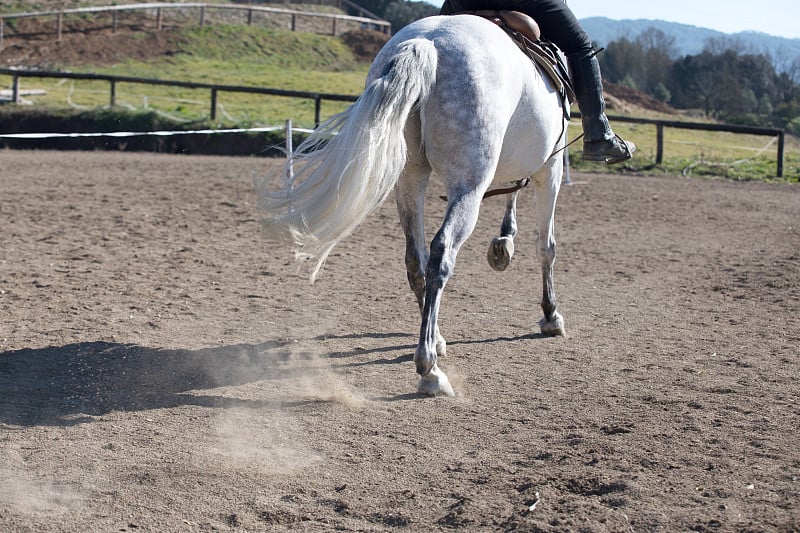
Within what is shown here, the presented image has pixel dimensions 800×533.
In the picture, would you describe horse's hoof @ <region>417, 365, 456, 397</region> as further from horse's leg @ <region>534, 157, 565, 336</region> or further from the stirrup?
the stirrup

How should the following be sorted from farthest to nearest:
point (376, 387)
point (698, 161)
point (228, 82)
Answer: point (228, 82) < point (698, 161) < point (376, 387)

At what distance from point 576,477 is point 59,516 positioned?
7.41 ft

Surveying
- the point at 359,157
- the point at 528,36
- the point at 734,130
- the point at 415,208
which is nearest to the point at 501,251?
the point at 415,208

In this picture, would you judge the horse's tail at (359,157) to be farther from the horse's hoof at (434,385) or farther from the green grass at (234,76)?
the green grass at (234,76)

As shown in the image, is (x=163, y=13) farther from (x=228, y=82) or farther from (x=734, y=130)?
(x=734, y=130)

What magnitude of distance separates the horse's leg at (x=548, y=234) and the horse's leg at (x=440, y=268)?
5.12 feet

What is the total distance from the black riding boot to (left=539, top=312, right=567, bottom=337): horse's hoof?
1.30 m

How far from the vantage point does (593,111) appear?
6.56 m

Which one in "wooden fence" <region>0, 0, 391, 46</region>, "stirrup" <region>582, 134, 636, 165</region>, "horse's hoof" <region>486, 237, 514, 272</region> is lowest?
"horse's hoof" <region>486, 237, 514, 272</region>

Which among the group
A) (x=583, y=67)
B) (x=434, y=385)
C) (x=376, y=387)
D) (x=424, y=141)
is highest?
(x=583, y=67)

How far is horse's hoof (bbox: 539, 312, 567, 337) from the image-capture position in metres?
6.83

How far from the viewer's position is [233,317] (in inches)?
280

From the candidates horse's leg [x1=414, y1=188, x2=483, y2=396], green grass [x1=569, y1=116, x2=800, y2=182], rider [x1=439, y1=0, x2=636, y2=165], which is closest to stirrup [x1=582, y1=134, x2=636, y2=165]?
rider [x1=439, y1=0, x2=636, y2=165]

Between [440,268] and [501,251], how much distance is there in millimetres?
2063
